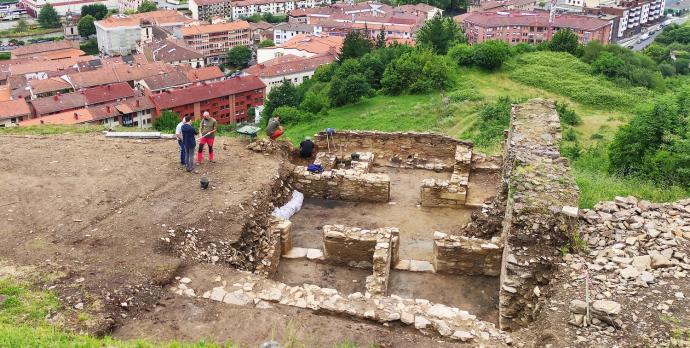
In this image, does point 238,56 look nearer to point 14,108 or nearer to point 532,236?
point 14,108

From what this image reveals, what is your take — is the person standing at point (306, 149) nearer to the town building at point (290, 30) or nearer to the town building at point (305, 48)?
the town building at point (305, 48)

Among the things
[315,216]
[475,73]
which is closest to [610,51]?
[475,73]

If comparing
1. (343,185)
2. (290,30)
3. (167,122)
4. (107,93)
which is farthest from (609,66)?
(290,30)

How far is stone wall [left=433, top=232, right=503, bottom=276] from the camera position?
37.3ft

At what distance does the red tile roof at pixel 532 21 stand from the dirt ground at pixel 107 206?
7349cm

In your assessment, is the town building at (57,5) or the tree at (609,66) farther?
the town building at (57,5)

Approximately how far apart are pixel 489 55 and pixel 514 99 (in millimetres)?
5909

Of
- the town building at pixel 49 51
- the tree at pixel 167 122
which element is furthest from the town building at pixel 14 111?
the town building at pixel 49 51

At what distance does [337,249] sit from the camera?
12.0 metres

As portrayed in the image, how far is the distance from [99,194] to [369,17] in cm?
8665

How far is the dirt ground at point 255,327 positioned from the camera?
805 cm

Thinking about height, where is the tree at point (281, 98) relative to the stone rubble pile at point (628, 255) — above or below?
below

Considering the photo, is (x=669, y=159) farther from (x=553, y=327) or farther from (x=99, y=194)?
(x=99, y=194)

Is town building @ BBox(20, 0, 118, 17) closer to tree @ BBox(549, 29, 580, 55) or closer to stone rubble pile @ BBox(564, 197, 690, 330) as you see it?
tree @ BBox(549, 29, 580, 55)
